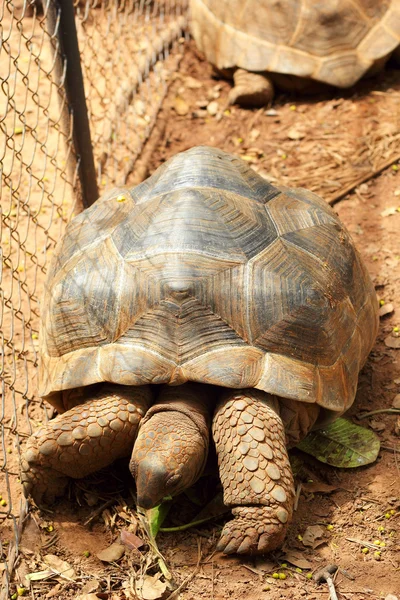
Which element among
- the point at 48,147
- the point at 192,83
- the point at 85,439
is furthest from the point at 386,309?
the point at 192,83

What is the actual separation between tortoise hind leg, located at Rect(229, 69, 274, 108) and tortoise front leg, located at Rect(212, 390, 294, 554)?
10.5 ft

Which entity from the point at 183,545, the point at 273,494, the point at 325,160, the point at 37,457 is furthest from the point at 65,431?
the point at 325,160

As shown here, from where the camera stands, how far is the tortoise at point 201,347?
8.52ft

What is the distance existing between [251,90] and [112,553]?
11.8 ft

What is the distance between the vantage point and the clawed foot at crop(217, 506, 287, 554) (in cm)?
254

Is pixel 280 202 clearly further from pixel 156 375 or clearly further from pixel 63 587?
pixel 63 587

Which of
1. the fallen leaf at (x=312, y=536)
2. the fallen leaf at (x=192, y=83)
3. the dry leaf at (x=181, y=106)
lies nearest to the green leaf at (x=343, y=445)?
the fallen leaf at (x=312, y=536)

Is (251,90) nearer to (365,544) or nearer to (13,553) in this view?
(365,544)

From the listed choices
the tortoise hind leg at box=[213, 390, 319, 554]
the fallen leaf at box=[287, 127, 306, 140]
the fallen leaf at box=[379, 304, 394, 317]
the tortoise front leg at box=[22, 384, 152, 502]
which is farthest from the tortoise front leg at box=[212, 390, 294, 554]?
the fallen leaf at box=[287, 127, 306, 140]

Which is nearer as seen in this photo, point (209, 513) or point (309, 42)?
point (209, 513)

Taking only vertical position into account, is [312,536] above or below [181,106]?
below

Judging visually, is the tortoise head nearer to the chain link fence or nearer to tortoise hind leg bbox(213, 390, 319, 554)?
tortoise hind leg bbox(213, 390, 319, 554)

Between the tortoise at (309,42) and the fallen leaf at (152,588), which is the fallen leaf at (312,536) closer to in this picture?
the fallen leaf at (152,588)

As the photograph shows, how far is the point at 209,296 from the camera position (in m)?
2.74
